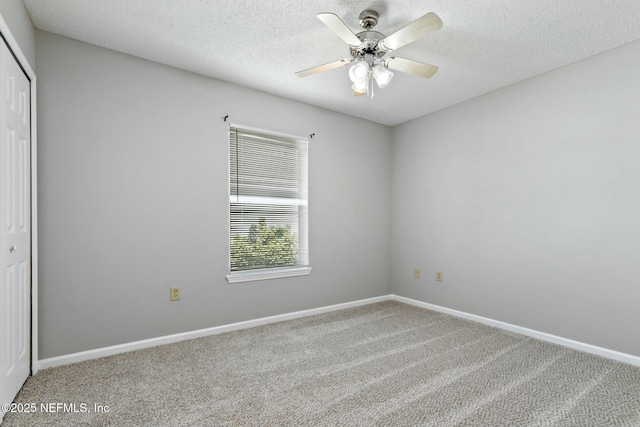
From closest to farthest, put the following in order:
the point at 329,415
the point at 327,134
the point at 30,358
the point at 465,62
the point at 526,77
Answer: the point at 329,415, the point at 30,358, the point at 465,62, the point at 526,77, the point at 327,134

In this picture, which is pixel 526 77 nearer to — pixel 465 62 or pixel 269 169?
pixel 465 62

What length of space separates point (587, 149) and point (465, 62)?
121 centimetres

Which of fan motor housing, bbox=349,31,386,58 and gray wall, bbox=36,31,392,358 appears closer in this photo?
fan motor housing, bbox=349,31,386,58

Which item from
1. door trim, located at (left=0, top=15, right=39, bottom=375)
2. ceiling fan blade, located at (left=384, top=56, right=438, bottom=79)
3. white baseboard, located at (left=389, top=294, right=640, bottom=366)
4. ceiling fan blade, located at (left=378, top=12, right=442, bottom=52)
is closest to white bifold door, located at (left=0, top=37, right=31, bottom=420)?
door trim, located at (left=0, top=15, right=39, bottom=375)

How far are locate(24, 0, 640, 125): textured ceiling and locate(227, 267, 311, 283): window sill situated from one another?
1.86 m

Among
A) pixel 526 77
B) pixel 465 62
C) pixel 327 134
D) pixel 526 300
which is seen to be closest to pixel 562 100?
pixel 526 77

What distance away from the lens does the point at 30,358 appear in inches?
88.2

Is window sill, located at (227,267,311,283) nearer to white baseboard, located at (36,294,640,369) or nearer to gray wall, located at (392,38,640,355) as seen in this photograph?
white baseboard, located at (36,294,640,369)

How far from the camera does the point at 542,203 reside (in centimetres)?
299

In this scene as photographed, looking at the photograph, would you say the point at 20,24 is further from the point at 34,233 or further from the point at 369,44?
the point at 369,44

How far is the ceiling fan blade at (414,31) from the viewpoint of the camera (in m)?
1.77

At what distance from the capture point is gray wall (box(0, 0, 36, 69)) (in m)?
1.77

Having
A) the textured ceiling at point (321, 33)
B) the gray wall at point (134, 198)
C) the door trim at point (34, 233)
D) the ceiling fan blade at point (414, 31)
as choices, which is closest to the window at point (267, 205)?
the gray wall at point (134, 198)

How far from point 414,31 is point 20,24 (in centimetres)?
234
